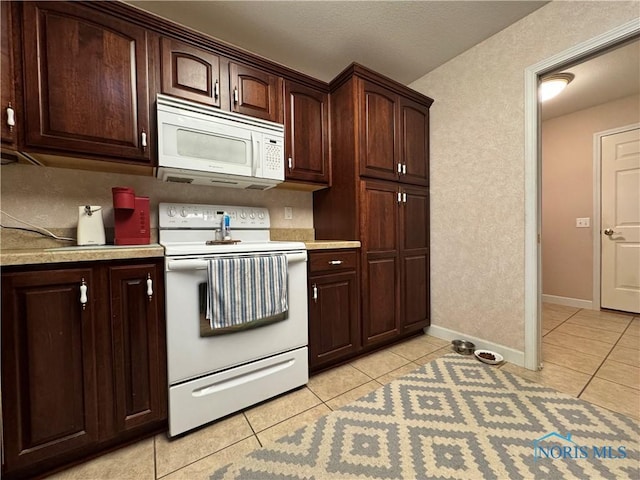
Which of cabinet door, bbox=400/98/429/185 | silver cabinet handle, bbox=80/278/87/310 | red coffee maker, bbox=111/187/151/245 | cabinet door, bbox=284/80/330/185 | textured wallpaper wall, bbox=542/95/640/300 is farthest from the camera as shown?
textured wallpaper wall, bbox=542/95/640/300

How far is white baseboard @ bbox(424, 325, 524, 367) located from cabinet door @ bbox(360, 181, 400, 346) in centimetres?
50

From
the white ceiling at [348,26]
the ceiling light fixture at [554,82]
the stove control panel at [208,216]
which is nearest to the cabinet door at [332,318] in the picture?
the stove control panel at [208,216]

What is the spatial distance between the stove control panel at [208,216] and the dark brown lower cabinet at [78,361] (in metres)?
0.60

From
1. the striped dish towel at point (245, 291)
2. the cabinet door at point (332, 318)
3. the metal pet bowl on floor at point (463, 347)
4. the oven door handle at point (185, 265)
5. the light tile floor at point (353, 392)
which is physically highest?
the oven door handle at point (185, 265)

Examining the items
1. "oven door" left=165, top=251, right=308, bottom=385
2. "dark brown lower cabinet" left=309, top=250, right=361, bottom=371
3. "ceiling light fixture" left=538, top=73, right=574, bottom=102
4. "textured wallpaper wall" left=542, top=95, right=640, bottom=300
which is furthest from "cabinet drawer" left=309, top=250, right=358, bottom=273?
"textured wallpaper wall" left=542, top=95, right=640, bottom=300

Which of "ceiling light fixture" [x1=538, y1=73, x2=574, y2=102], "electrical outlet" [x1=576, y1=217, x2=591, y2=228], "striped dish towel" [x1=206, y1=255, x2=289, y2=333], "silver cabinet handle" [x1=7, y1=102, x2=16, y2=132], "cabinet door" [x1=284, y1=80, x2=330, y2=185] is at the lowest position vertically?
"striped dish towel" [x1=206, y1=255, x2=289, y2=333]

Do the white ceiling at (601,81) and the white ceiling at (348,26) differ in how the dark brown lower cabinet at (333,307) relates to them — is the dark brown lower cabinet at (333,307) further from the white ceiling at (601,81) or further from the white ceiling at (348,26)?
the white ceiling at (601,81)

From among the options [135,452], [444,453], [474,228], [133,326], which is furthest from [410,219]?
[135,452]

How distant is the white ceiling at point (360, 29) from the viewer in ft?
5.56

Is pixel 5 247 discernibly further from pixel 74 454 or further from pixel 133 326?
pixel 74 454

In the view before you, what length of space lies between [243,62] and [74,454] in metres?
2.29

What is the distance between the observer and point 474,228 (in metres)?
2.16

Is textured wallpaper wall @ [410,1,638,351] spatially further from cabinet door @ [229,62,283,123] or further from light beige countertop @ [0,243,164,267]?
light beige countertop @ [0,243,164,267]

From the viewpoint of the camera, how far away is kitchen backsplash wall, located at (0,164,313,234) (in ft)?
4.70
